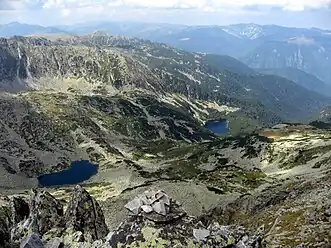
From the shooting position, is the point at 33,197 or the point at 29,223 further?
the point at 33,197

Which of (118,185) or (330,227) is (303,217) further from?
(118,185)

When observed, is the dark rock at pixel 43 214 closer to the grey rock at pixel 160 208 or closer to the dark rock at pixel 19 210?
the dark rock at pixel 19 210

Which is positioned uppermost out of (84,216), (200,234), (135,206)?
(135,206)

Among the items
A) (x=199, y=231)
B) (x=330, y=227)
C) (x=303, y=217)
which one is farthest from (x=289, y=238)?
(x=199, y=231)

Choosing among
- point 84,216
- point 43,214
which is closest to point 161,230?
point 84,216

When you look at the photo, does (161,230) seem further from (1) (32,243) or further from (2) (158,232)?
(1) (32,243)
